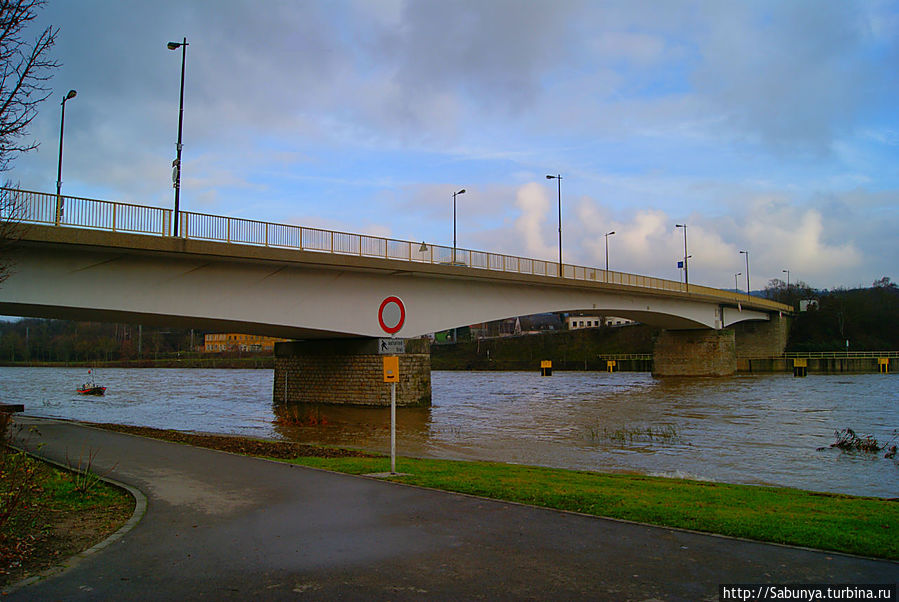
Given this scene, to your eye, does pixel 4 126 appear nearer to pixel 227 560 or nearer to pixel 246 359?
pixel 227 560

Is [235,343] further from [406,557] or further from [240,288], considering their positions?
[406,557]

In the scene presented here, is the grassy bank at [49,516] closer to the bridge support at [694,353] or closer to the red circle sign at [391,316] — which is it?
the red circle sign at [391,316]

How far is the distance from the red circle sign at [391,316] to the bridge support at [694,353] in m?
61.1

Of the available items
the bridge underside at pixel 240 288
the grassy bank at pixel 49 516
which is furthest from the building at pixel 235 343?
the grassy bank at pixel 49 516

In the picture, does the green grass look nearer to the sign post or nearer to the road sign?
the sign post

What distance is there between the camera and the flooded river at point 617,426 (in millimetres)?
14953

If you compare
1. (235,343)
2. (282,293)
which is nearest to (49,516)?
(282,293)

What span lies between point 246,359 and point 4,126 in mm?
110987

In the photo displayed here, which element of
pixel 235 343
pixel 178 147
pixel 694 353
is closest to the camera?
pixel 178 147

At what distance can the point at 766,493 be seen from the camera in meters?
10.1

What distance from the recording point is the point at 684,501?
8.62m

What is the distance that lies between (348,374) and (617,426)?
1419 centimetres

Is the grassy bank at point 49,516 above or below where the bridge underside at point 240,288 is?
below

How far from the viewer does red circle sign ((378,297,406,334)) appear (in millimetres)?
10164
